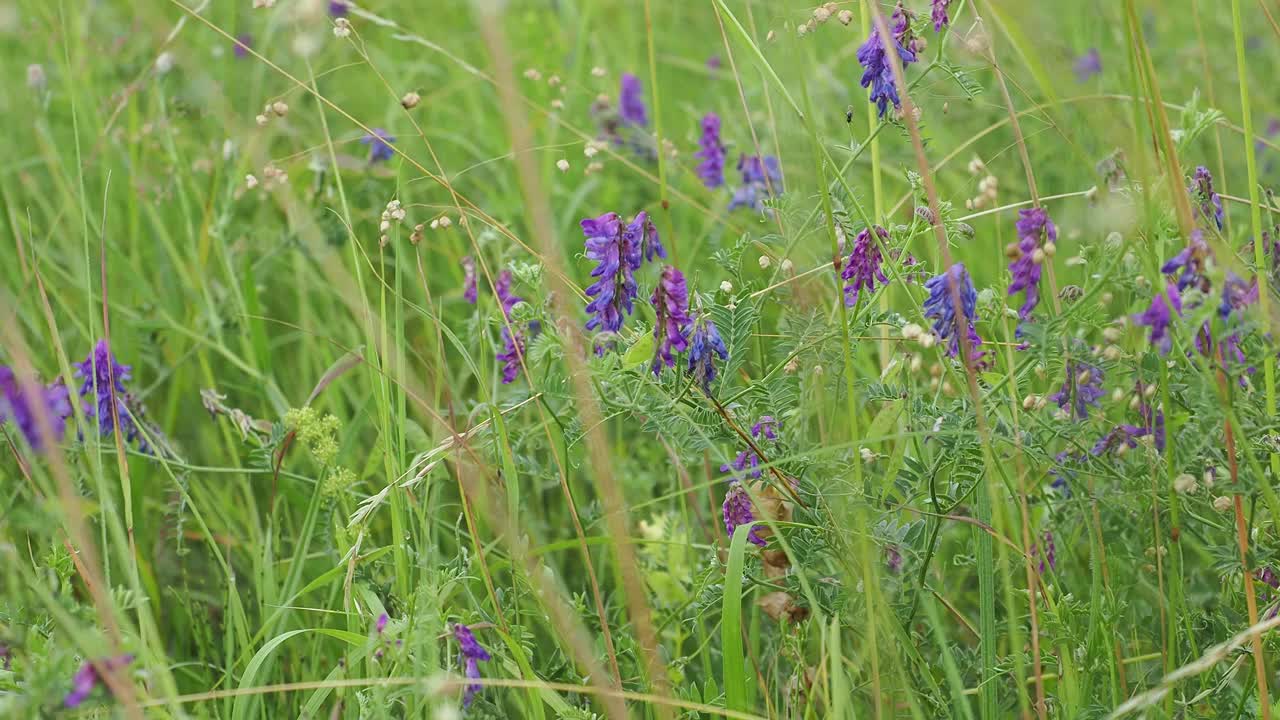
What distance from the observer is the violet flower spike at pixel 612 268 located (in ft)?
4.71

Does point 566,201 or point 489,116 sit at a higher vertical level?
point 489,116

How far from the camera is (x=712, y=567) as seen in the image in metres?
1.50

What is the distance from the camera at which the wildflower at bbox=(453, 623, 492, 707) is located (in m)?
1.36

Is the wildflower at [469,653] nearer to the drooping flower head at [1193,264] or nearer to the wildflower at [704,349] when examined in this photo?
the wildflower at [704,349]

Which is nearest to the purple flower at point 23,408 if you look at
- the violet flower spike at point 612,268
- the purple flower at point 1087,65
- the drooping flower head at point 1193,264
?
the violet flower spike at point 612,268

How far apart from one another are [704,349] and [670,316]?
0.06 metres

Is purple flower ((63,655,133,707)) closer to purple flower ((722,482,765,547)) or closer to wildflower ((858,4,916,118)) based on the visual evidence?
purple flower ((722,482,765,547))

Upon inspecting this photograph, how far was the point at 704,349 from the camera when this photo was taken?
1.38 meters

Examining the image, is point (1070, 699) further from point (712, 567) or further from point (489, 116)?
point (489, 116)

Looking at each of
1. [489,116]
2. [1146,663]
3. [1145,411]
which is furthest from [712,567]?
[489,116]

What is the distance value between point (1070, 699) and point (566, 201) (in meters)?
2.03

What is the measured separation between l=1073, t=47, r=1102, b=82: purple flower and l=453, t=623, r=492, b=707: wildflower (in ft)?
9.36

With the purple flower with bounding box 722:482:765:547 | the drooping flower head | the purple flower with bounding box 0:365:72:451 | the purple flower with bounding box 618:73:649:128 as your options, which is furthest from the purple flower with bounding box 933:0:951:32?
the purple flower with bounding box 618:73:649:128

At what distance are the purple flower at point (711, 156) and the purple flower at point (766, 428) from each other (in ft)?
4.24
